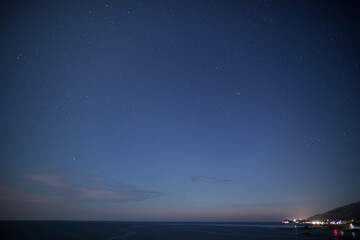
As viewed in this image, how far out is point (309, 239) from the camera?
220ft

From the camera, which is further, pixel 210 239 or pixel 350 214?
pixel 350 214

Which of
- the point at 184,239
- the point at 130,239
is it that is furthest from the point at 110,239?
the point at 184,239

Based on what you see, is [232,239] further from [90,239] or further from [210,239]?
[90,239]

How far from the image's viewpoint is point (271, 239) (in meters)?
73.2

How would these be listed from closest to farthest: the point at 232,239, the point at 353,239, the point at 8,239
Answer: the point at 353,239 < the point at 8,239 < the point at 232,239

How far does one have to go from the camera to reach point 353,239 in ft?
189

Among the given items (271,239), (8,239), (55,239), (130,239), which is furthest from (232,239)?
(8,239)

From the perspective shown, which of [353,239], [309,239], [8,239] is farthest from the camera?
[8,239]

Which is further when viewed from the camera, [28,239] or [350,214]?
[350,214]

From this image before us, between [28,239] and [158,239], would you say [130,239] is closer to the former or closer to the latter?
[158,239]

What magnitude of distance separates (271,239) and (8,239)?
3161 inches

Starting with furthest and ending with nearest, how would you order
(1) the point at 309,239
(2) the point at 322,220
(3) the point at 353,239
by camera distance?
1. (2) the point at 322,220
2. (1) the point at 309,239
3. (3) the point at 353,239

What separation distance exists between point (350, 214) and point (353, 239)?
93.2 meters

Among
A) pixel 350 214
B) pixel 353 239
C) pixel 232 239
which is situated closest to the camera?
pixel 353 239
